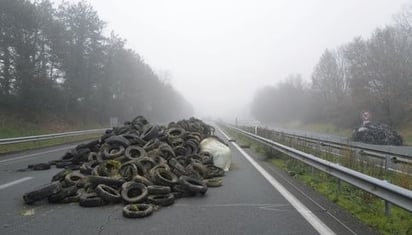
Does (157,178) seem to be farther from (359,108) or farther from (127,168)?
(359,108)

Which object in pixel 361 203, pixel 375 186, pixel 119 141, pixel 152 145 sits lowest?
pixel 361 203

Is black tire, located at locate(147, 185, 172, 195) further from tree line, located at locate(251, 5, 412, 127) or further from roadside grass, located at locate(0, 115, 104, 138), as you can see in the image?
tree line, located at locate(251, 5, 412, 127)

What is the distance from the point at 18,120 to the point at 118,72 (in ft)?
99.7

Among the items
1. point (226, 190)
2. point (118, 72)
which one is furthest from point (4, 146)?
point (118, 72)

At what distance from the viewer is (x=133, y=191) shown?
8680mm

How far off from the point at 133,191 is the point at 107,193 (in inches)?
24.9

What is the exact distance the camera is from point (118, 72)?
215 ft

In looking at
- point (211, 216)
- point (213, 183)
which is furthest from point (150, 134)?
point (211, 216)

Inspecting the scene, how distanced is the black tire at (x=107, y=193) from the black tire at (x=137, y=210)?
64 cm

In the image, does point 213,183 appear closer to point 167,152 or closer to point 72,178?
point 167,152

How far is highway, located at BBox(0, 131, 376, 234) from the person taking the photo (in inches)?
246

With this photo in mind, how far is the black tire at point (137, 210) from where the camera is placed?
7.03m

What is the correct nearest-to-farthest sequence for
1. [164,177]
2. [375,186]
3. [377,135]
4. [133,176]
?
[375,186] → [133,176] → [164,177] → [377,135]

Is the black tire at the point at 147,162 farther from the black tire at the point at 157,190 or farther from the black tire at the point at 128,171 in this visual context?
the black tire at the point at 157,190
